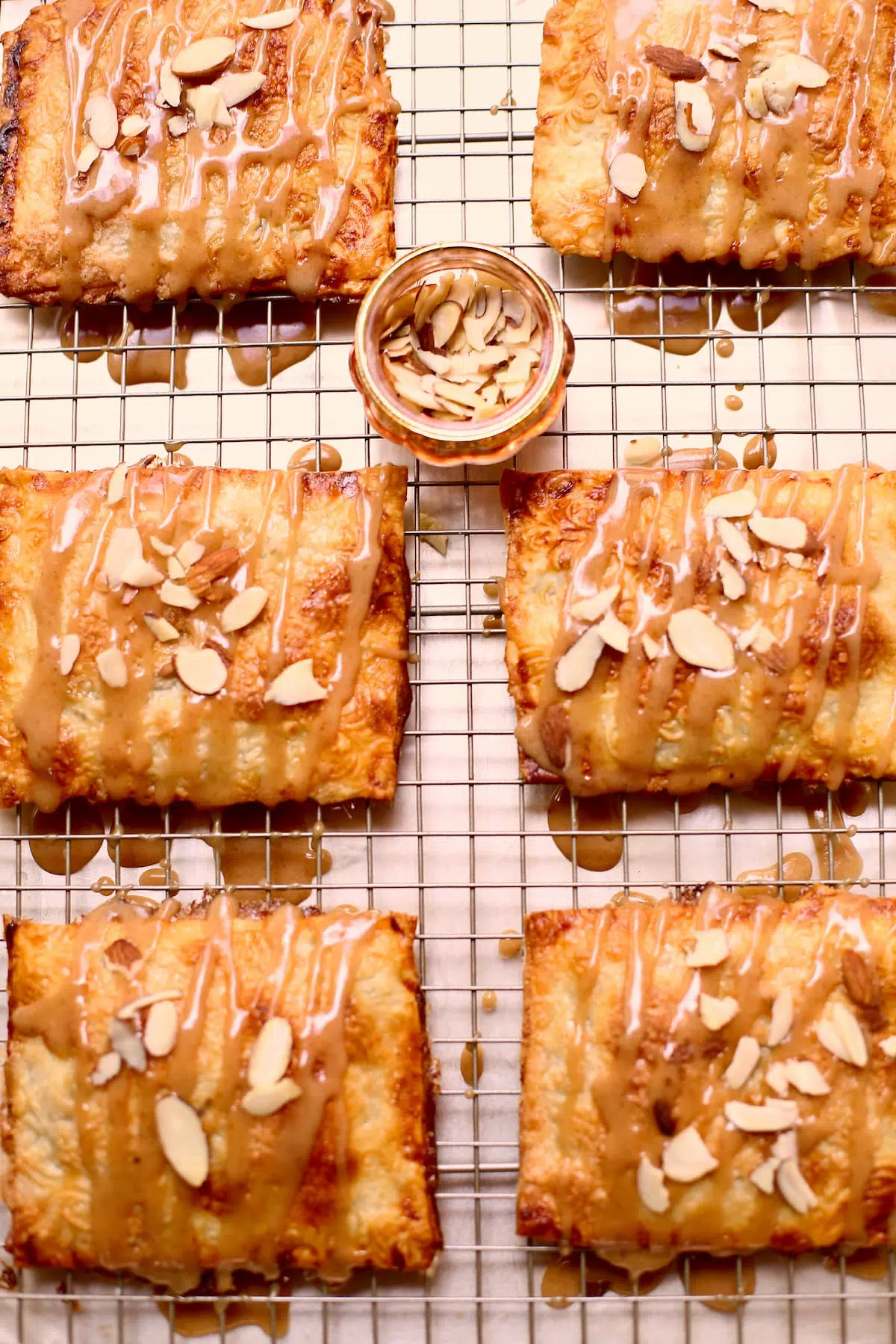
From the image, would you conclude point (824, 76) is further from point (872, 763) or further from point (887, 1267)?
point (887, 1267)

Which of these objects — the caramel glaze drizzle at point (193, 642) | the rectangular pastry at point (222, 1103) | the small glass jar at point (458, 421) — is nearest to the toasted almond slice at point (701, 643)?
the small glass jar at point (458, 421)

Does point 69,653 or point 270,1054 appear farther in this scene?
point 69,653

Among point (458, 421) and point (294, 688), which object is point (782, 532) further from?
point (294, 688)

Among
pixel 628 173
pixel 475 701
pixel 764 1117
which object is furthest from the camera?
pixel 475 701

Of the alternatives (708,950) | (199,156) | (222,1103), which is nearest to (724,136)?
(199,156)

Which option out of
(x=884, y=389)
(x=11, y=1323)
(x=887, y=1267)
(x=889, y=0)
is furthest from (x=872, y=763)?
(x=11, y=1323)

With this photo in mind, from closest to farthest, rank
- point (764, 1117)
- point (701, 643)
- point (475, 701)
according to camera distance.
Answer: point (764, 1117) < point (701, 643) < point (475, 701)

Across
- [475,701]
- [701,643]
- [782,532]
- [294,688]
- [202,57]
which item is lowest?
[475,701]
